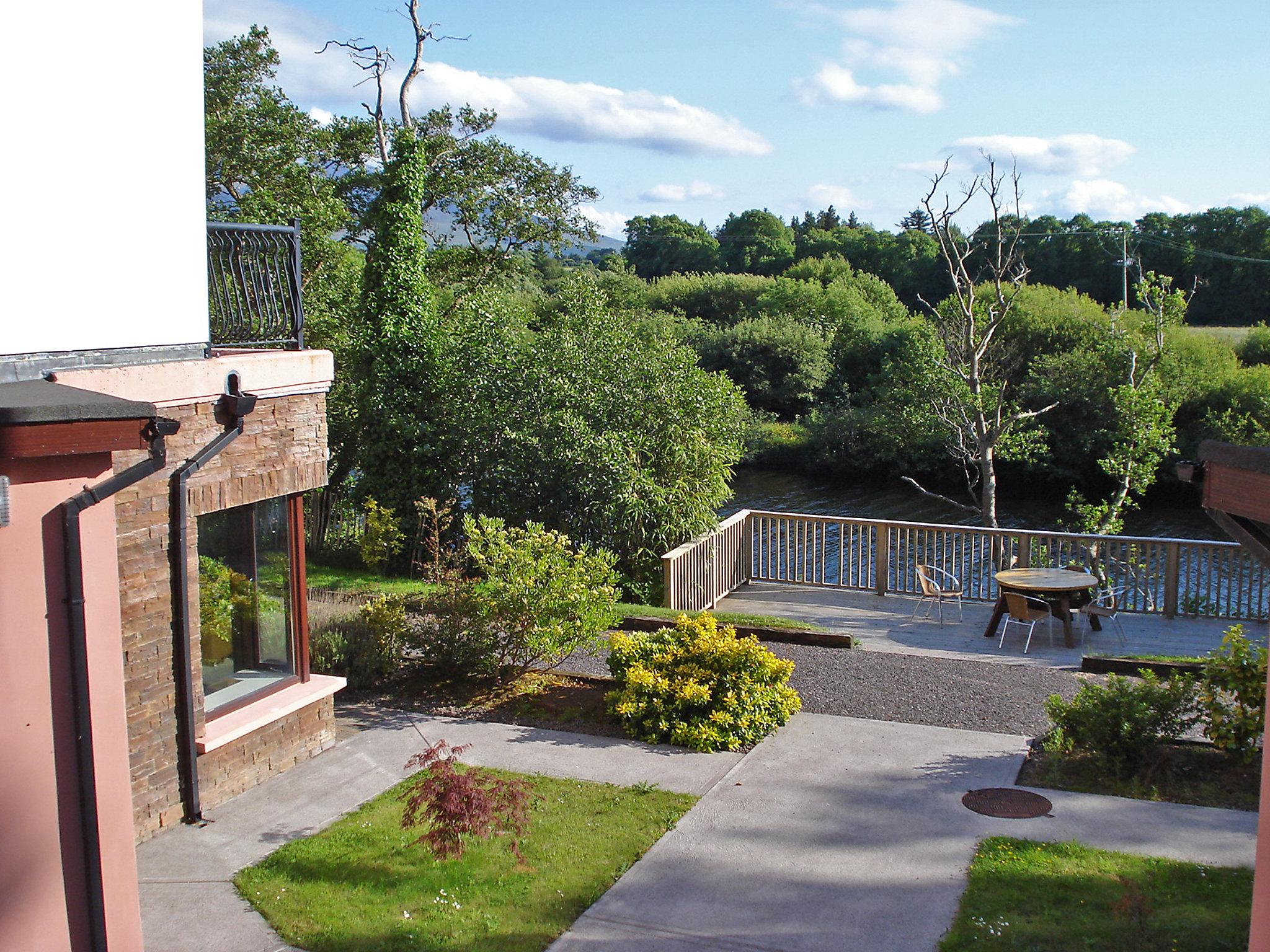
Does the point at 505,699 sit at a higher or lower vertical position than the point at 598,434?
lower

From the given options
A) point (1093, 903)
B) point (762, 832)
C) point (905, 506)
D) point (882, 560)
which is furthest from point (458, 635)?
point (905, 506)

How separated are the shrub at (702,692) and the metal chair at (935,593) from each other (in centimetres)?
441

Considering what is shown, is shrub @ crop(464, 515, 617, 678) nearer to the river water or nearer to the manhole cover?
the manhole cover

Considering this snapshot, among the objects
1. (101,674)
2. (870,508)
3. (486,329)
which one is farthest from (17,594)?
(870,508)

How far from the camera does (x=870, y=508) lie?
28.9 meters

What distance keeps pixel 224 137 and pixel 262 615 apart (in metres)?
16.1

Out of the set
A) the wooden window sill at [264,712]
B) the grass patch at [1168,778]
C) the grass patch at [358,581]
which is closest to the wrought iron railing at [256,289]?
the wooden window sill at [264,712]

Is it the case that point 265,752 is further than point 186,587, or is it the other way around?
point 265,752

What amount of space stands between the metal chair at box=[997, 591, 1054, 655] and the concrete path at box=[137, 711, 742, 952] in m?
4.97

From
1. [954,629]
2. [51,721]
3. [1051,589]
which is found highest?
[51,721]

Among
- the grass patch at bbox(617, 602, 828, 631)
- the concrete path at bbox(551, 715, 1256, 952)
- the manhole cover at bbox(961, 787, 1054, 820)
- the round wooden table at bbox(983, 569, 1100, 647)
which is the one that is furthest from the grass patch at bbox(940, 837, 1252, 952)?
the round wooden table at bbox(983, 569, 1100, 647)

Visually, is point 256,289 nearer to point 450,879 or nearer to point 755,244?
point 450,879

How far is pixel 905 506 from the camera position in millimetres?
29484

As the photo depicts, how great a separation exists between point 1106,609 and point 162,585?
934 cm
